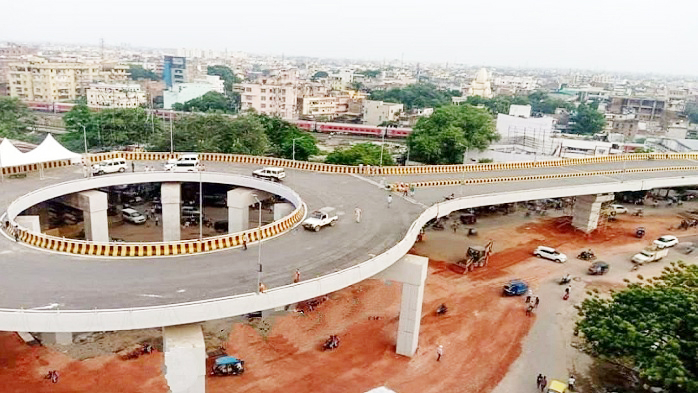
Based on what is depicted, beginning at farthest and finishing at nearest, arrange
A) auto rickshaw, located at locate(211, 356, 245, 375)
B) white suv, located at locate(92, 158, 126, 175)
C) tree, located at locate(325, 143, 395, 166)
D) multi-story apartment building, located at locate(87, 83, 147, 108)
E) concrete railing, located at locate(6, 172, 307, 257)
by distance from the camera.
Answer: multi-story apartment building, located at locate(87, 83, 147, 108)
tree, located at locate(325, 143, 395, 166)
white suv, located at locate(92, 158, 126, 175)
auto rickshaw, located at locate(211, 356, 245, 375)
concrete railing, located at locate(6, 172, 307, 257)

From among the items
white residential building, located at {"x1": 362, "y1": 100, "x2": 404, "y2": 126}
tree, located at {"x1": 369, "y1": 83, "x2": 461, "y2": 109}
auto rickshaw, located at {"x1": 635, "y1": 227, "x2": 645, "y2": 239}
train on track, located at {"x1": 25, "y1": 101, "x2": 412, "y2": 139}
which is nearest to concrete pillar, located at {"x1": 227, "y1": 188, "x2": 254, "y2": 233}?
auto rickshaw, located at {"x1": 635, "y1": 227, "x2": 645, "y2": 239}

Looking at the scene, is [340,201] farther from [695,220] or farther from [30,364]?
[695,220]

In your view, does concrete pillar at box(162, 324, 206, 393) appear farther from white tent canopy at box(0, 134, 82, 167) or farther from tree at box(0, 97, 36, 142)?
tree at box(0, 97, 36, 142)

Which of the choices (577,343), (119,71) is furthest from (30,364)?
(119,71)

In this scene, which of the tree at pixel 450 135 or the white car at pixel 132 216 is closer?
the white car at pixel 132 216

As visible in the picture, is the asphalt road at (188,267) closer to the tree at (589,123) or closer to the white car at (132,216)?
the white car at (132,216)

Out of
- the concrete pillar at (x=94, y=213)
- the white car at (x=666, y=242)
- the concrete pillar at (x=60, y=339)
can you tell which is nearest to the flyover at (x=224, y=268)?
the concrete pillar at (x=94, y=213)

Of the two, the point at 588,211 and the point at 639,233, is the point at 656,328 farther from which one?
the point at 639,233
